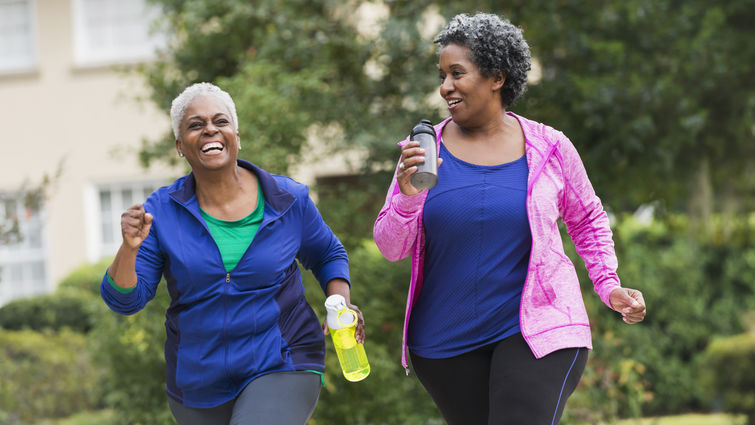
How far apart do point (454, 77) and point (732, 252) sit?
9.20 meters

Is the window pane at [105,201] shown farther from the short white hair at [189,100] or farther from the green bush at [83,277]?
the short white hair at [189,100]

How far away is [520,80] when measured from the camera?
153 inches

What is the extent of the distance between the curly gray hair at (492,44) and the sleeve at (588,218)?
32 cm

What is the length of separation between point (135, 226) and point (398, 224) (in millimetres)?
949

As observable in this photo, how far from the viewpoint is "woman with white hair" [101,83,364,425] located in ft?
11.8

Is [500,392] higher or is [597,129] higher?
[597,129]

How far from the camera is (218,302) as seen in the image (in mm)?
3615

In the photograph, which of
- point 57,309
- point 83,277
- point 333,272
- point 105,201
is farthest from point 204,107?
point 105,201

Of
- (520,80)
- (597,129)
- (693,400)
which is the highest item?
(520,80)

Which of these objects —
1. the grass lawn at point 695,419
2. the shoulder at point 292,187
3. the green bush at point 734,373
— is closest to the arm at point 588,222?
the shoulder at point 292,187

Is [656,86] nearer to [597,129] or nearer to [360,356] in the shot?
[597,129]

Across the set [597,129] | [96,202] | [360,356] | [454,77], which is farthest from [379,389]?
[96,202]

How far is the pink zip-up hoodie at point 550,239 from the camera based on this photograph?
3637 millimetres

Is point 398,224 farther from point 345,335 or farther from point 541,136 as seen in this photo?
point 541,136
